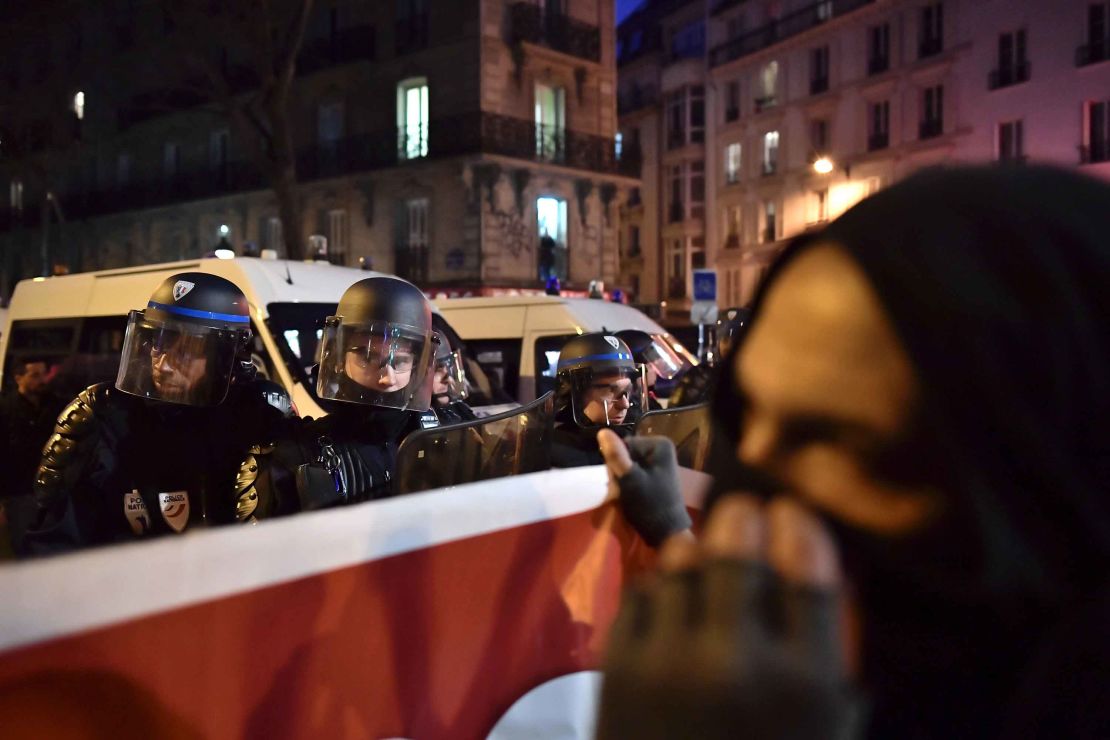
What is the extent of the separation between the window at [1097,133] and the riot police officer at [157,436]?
2735cm

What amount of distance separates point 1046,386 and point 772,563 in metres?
0.29

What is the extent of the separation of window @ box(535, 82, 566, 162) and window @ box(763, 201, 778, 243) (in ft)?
38.4

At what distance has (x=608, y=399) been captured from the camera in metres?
4.15

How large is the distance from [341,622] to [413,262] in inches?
985

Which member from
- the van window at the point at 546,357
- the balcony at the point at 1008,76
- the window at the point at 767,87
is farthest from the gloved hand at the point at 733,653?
the window at the point at 767,87

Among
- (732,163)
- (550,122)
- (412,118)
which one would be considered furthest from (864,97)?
(412,118)

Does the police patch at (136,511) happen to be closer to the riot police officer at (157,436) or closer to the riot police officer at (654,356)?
the riot police officer at (157,436)

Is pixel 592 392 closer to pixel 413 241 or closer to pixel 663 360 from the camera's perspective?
pixel 663 360

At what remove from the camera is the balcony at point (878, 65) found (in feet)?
102

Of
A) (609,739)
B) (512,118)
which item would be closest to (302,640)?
(609,739)

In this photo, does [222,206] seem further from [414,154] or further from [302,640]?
[302,640]

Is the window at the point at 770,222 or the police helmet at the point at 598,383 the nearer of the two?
the police helmet at the point at 598,383

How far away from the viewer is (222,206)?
30.2 metres

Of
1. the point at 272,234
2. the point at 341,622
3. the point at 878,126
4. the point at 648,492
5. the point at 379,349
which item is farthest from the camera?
the point at 878,126
